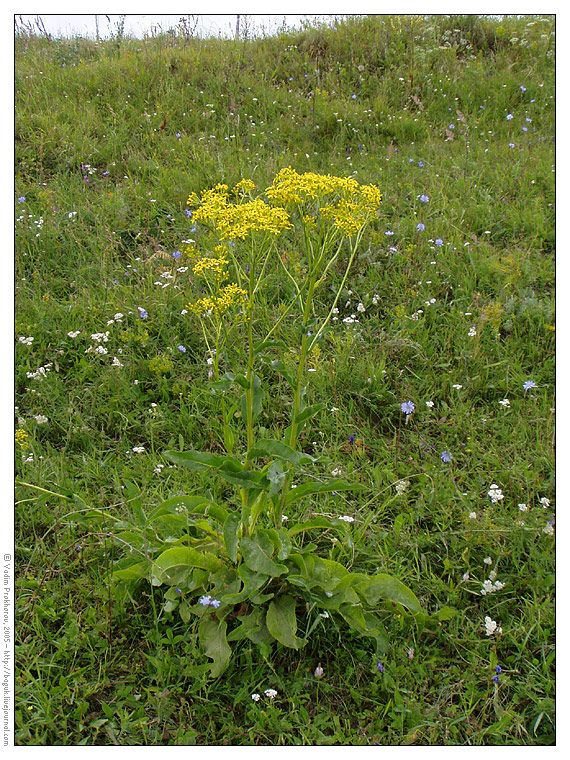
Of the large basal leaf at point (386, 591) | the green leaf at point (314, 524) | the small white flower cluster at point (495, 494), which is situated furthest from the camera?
the small white flower cluster at point (495, 494)

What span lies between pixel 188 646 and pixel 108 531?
27.7 inches

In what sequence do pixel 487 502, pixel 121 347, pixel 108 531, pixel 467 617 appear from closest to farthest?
1. pixel 467 617
2. pixel 108 531
3. pixel 487 502
4. pixel 121 347

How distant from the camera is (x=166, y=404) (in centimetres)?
345

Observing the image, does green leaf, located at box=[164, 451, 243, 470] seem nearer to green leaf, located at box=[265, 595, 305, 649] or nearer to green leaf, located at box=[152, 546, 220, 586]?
green leaf, located at box=[152, 546, 220, 586]

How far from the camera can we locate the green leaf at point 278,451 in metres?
2.05

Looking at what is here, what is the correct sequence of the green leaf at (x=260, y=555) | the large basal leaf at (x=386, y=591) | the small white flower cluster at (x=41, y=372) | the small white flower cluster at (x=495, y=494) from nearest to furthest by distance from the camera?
1. the green leaf at (x=260, y=555)
2. the large basal leaf at (x=386, y=591)
3. the small white flower cluster at (x=495, y=494)
4. the small white flower cluster at (x=41, y=372)

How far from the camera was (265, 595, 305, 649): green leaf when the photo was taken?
7.30ft

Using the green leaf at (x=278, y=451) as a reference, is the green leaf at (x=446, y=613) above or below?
below

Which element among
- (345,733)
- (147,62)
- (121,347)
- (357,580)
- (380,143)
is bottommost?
(345,733)

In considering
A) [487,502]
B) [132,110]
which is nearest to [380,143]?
[132,110]

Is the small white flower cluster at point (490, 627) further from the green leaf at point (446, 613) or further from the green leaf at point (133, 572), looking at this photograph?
the green leaf at point (133, 572)

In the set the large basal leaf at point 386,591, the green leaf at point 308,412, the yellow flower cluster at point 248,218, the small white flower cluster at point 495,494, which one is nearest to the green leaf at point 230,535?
the green leaf at point 308,412

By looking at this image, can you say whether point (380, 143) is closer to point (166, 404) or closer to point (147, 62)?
point (147, 62)

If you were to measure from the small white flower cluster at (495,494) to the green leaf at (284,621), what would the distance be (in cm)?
110
